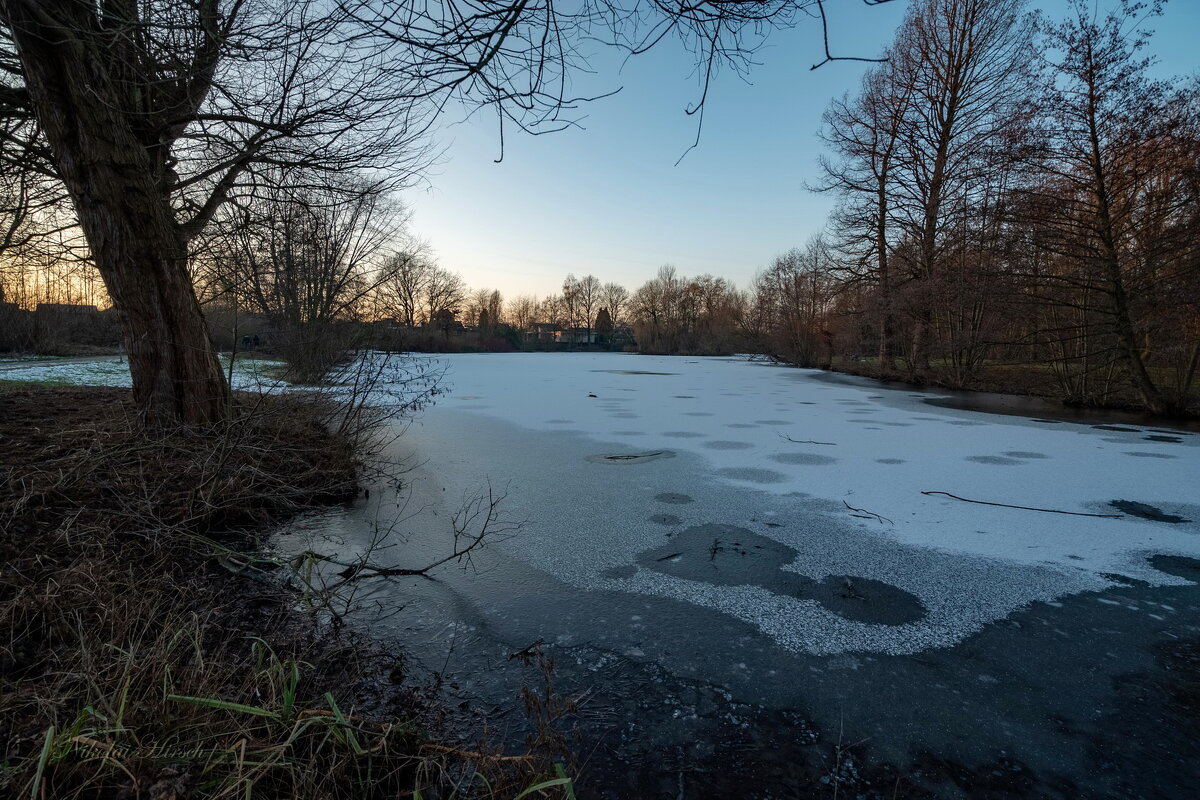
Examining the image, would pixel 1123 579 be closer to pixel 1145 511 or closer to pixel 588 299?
pixel 1145 511

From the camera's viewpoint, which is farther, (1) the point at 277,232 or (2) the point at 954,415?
(2) the point at 954,415

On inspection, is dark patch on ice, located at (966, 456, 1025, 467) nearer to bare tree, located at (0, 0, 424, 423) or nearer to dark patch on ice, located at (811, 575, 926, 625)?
dark patch on ice, located at (811, 575, 926, 625)

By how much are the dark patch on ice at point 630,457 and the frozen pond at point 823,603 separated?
0.06 metres

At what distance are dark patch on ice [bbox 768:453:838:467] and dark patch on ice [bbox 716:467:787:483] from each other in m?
0.51

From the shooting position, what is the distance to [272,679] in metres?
1.62

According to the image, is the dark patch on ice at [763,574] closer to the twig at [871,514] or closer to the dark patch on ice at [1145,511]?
the twig at [871,514]

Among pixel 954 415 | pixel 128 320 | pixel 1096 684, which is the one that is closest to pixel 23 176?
pixel 128 320

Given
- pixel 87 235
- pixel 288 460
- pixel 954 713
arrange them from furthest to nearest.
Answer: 1. pixel 288 460
2. pixel 87 235
3. pixel 954 713

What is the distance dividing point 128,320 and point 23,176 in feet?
7.79

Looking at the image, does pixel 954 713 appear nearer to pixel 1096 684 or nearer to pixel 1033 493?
pixel 1096 684

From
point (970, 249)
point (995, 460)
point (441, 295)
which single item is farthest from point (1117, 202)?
point (441, 295)

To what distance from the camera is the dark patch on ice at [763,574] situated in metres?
2.52

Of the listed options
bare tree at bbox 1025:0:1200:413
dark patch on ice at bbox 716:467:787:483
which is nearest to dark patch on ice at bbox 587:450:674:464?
dark patch on ice at bbox 716:467:787:483

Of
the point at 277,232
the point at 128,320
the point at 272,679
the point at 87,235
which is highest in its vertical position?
the point at 277,232
